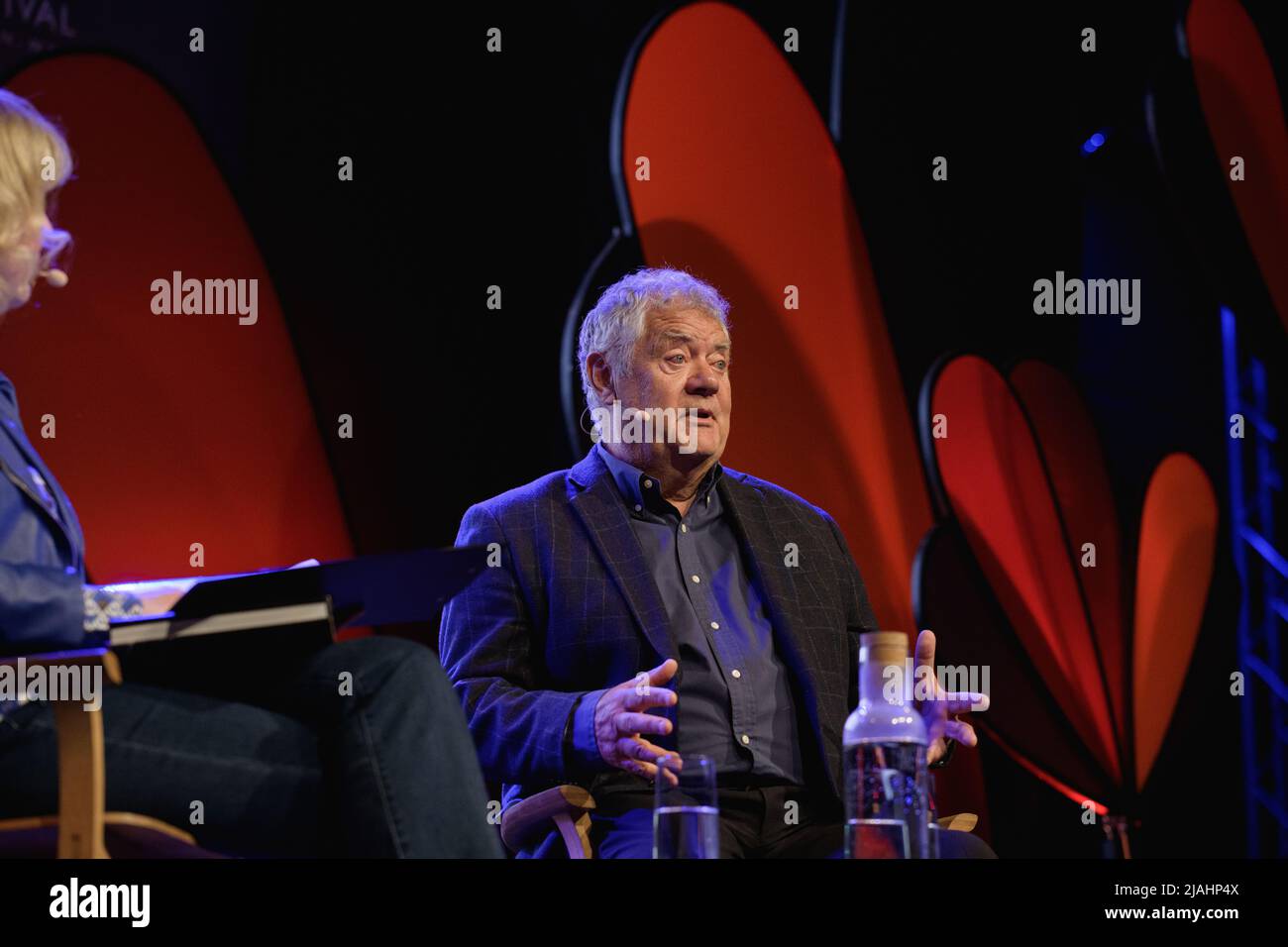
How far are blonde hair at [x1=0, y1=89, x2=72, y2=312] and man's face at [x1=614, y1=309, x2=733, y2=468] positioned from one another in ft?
4.03

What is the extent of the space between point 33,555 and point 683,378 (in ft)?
4.44

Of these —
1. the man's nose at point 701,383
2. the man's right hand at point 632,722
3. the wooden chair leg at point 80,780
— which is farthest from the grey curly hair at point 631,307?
the wooden chair leg at point 80,780

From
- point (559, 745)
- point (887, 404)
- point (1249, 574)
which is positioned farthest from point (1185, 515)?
point (559, 745)

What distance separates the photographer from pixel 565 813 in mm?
2262

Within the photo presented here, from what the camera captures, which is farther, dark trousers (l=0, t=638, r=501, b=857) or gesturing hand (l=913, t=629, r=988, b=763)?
gesturing hand (l=913, t=629, r=988, b=763)

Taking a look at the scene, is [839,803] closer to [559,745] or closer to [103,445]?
[559,745]

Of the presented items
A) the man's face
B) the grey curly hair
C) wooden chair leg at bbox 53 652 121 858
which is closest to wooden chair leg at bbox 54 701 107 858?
wooden chair leg at bbox 53 652 121 858

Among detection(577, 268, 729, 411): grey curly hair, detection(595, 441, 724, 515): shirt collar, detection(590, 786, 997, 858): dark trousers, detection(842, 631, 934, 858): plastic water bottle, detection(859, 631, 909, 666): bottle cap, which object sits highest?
detection(577, 268, 729, 411): grey curly hair

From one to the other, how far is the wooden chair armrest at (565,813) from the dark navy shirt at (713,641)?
73mm

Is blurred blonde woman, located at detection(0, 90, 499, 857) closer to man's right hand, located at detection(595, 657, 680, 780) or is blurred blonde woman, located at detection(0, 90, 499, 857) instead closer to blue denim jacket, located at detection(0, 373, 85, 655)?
blue denim jacket, located at detection(0, 373, 85, 655)

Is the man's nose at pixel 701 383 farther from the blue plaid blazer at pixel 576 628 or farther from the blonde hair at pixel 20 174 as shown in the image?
the blonde hair at pixel 20 174

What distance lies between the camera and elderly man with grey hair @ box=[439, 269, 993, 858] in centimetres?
231

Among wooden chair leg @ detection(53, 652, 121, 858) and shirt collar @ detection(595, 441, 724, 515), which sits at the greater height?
shirt collar @ detection(595, 441, 724, 515)

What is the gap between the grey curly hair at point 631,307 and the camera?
2.82 meters
